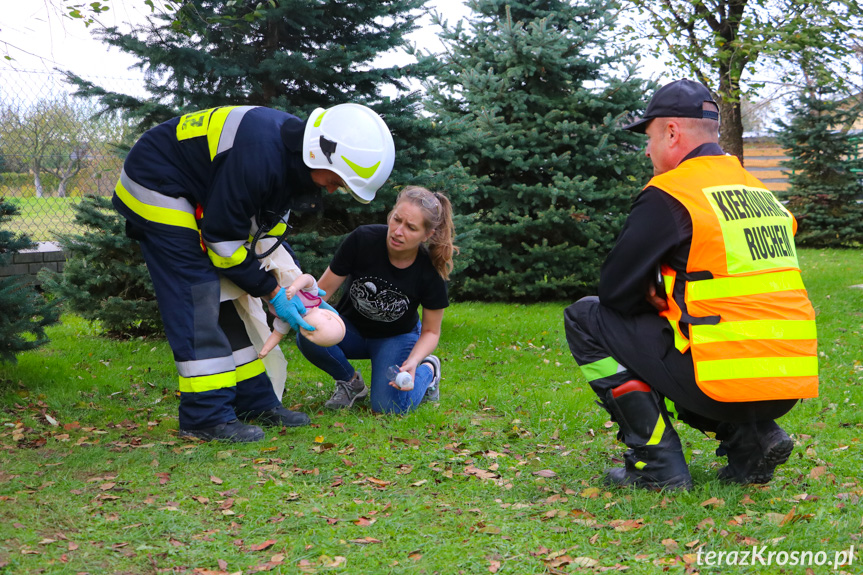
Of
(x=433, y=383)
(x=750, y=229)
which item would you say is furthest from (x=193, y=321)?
(x=750, y=229)

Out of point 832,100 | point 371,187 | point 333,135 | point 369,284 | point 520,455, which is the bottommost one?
point 520,455

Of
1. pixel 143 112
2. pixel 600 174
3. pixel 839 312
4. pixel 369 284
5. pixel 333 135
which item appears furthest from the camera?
pixel 600 174

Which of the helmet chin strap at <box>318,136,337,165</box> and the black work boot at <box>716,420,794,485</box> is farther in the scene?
the helmet chin strap at <box>318,136,337,165</box>

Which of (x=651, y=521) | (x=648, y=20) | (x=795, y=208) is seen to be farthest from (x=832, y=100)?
(x=651, y=521)

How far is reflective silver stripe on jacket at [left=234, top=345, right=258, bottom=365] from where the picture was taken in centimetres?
433

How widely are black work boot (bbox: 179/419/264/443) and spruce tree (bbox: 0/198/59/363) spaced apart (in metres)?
1.52

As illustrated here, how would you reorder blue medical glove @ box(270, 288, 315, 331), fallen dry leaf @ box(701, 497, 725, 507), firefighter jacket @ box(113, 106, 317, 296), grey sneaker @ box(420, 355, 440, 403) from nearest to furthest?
fallen dry leaf @ box(701, 497, 725, 507)
firefighter jacket @ box(113, 106, 317, 296)
blue medical glove @ box(270, 288, 315, 331)
grey sneaker @ box(420, 355, 440, 403)

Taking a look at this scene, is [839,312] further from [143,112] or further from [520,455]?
[143,112]

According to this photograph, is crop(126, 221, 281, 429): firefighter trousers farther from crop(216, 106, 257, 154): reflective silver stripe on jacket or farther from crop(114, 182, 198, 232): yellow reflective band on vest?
crop(216, 106, 257, 154): reflective silver stripe on jacket

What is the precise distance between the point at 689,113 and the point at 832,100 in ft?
57.6

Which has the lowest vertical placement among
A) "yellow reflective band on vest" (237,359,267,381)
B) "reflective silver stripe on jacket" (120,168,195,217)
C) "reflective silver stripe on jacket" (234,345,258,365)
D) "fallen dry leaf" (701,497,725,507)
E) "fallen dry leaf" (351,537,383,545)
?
"fallen dry leaf" (701,497,725,507)

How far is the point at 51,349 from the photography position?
21.1 ft

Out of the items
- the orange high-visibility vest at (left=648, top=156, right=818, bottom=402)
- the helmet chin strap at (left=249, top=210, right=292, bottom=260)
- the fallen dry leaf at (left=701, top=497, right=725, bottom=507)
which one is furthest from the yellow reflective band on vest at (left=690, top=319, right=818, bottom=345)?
the helmet chin strap at (left=249, top=210, right=292, bottom=260)

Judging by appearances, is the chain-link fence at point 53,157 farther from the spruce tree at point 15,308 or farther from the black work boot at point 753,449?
the black work boot at point 753,449
